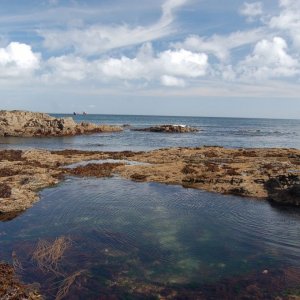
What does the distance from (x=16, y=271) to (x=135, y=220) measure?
7664mm

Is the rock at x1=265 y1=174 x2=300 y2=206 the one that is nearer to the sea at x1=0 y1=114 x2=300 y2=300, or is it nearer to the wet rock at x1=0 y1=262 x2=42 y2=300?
the sea at x1=0 y1=114 x2=300 y2=300

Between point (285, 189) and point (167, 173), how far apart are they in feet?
38.3

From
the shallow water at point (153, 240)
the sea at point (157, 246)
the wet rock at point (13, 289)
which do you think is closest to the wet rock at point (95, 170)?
the shallow water at point (153, 240)

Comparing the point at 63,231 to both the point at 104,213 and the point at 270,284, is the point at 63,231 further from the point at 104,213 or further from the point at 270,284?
the point at 270,284

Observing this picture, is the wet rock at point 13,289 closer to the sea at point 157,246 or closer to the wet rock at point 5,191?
the sea at point 157,246

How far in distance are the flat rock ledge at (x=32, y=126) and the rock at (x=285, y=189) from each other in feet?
237

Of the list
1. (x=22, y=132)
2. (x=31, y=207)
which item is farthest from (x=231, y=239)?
(x=22, y=132)

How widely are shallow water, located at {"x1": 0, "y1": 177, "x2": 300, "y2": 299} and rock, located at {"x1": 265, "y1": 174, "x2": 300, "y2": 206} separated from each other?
1.10m

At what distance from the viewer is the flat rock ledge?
292 ft

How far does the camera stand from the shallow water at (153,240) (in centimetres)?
1371

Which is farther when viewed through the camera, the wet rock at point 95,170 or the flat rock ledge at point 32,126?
the flat rock ledge at point 32,126

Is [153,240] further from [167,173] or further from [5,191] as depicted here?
[167,173]

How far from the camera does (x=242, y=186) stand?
26891mm

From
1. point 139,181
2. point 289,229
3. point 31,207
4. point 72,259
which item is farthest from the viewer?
point 139,181
